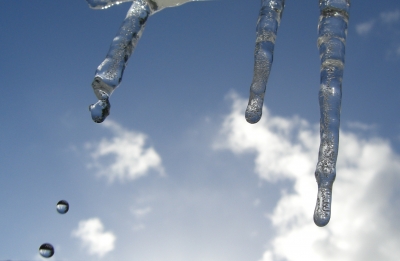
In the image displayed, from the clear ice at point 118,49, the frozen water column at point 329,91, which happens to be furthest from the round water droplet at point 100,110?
the frozen water column at point 329,91

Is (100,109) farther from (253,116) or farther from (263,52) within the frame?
(263,52)

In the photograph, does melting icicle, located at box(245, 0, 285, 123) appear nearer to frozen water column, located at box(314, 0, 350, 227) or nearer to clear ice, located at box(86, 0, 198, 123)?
frozen water column, located at box(314, 0, 350, 227)

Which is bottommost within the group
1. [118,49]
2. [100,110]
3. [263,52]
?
[100,110]

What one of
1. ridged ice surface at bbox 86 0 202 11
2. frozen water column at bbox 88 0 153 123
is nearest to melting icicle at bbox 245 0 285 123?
ridged ice surface at bbox 86 0 202 11

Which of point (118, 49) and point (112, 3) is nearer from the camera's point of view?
point (118, 49)

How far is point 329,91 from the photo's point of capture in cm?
459

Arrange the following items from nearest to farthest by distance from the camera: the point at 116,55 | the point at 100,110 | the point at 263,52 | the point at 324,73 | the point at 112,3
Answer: the point at 100,110
the point at 324,73
the point at 263,52
the point at 116,55
the point at 112,3

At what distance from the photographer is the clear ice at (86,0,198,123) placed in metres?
4.57

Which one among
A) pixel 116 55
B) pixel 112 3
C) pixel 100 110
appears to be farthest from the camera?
pixel 112 3

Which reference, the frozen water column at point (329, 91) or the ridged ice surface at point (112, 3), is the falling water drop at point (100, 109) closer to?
the ridged ice surface at point (112, 3)

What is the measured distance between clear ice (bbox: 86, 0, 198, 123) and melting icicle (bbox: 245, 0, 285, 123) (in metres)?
1.39

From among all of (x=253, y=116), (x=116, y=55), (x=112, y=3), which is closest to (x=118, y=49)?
(x=116, y=55)

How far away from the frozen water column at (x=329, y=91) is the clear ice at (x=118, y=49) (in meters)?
2.07

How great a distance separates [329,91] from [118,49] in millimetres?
2483
